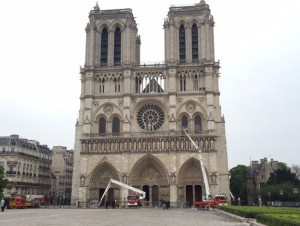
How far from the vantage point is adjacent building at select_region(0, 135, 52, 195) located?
196 feet

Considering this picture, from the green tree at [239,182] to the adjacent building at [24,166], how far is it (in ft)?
112

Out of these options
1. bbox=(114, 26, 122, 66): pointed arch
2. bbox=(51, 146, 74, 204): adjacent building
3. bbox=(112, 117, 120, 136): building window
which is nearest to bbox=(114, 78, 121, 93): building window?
bbox=(114, 26, 122, 66): pointed arch

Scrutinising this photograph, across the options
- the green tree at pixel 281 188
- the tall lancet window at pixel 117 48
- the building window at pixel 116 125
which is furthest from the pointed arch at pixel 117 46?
the green tree at pixel 281 188

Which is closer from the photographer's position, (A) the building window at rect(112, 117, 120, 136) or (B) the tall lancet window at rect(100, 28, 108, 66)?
(A) the building window at rect(112, 117, 120, 136)

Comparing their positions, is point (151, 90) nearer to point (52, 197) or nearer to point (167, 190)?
point (167, 190)

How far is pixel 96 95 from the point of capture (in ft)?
185

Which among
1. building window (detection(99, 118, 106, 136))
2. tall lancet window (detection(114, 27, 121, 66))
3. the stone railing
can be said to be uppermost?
tall lancet window (detection(114, 27, 121, 66))

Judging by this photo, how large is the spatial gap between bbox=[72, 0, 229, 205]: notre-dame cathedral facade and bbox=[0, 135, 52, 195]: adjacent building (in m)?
11.3

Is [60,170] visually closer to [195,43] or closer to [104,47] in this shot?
[104,47]

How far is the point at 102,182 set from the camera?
177ft

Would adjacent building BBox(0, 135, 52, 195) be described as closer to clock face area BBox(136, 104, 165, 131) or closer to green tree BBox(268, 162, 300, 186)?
clock face area BBox(136, 104, 165, 131)

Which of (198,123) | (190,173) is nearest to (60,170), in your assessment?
(190,173)

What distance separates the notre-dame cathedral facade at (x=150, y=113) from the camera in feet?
171

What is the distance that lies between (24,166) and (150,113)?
22.7 meters
